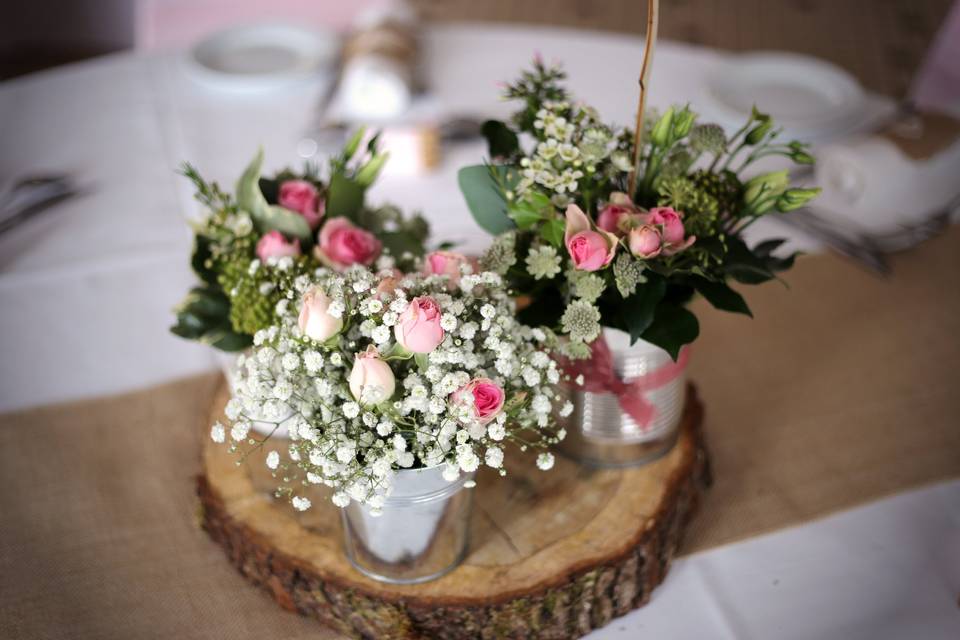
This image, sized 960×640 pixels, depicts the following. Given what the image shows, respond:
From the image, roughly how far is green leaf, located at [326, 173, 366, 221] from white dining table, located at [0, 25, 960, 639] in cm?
39

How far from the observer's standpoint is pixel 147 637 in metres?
1.05

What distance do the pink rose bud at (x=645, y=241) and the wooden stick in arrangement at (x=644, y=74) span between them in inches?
4.6

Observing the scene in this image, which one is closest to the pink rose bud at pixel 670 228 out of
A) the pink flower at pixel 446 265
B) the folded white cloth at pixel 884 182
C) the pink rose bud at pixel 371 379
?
the pink flower at pixel 446 265

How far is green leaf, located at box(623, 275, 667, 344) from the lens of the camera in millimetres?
936

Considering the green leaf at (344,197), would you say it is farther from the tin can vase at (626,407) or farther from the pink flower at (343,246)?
the tin can vase at (626,407)

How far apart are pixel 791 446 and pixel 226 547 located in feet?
2.76

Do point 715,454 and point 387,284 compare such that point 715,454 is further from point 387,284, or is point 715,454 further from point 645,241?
point 387,284

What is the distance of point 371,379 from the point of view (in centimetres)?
84

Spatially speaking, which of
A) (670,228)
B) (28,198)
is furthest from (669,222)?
(28,198)

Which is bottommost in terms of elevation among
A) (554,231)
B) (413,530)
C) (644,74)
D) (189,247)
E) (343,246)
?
(189,247)

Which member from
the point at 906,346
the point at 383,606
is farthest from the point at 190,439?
the point at 906,346

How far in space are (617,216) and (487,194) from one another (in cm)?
19

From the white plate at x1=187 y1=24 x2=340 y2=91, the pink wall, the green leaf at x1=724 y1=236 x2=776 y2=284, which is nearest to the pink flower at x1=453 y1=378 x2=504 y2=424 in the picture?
the green leaf at x1=724 y1=236 x2=776 y2=284

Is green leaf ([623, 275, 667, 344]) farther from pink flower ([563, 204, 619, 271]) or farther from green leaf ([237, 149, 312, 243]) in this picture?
green leaf ([237, 149, 312, 243])
